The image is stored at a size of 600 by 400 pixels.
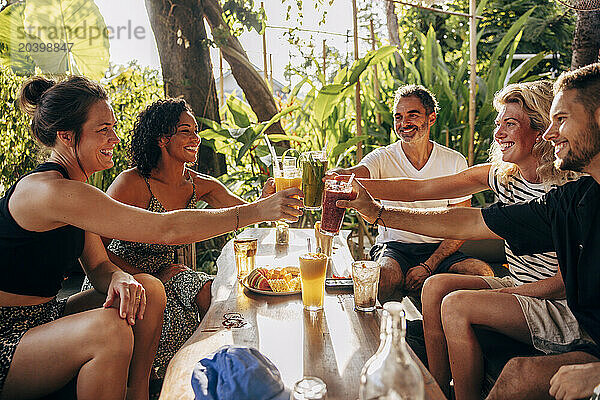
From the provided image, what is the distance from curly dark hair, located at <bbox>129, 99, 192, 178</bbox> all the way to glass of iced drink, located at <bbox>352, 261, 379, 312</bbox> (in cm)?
137

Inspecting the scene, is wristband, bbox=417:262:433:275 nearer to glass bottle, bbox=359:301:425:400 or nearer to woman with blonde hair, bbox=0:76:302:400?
woman with blonde hair, bbox=0:76:302:400

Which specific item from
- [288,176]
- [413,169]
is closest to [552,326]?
[288,176]

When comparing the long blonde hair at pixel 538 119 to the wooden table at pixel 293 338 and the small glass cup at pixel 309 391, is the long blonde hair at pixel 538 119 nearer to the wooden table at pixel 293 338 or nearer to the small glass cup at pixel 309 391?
the wooden table at pixel 293 338

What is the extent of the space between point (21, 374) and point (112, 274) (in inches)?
19.4

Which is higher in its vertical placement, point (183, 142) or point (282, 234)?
point (183, 142)

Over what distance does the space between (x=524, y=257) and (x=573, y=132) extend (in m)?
0.64

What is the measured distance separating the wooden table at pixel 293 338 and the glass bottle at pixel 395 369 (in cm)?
30

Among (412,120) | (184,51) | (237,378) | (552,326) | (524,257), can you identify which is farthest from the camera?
(184,51)

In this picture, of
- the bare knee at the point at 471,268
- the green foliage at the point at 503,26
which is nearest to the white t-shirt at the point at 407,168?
the bare knee at the point at 471,268

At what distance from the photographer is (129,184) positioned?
251cm

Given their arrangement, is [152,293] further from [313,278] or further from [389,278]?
[389,278]

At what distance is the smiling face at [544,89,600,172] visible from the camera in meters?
1.57

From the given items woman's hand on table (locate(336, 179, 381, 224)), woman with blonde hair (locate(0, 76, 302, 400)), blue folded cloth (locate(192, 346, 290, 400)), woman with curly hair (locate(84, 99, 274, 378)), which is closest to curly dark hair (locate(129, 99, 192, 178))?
woman with curly hair (locate(84, 99, 274, 378))

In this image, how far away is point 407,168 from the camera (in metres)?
3.07
